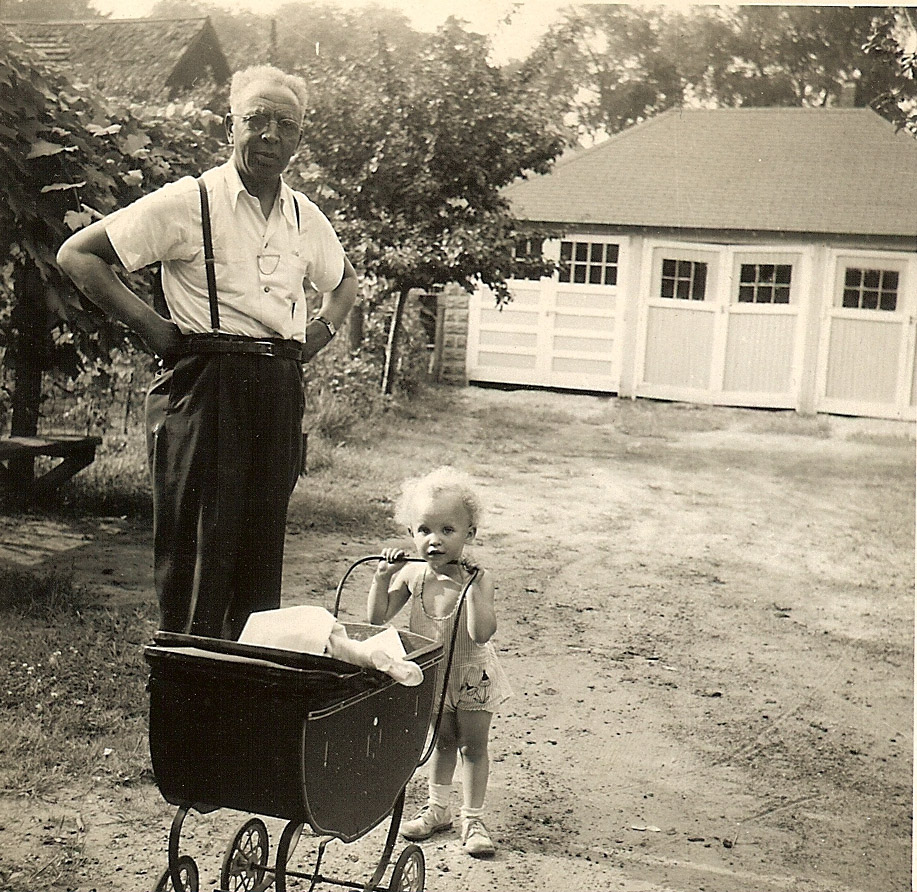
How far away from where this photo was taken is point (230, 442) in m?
2.18

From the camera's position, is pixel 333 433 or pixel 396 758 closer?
pixel 396 758

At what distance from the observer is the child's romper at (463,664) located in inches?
90.1

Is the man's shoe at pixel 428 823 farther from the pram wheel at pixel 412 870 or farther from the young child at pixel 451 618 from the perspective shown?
the pram wheel at pixel 412 870

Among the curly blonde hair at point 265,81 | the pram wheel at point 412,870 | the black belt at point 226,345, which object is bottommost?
the pram wheel at point 412,870

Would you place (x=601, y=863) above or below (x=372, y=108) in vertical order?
below

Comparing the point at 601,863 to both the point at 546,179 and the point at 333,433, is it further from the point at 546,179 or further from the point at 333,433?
the point at 546,179

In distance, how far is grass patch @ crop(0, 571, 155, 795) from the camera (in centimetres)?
237

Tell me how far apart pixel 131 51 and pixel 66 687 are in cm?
160

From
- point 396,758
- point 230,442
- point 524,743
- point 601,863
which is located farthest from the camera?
point 524,743

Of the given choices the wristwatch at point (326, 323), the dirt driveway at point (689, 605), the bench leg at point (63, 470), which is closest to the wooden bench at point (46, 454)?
the bench leg at point (63, 470)

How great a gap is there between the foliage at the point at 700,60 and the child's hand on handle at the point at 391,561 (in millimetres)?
1298

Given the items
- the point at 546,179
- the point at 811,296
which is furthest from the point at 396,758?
the point at 811,296

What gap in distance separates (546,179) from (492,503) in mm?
881

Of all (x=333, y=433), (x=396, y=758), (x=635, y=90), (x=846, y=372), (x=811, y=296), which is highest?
(x=635, y=90)
